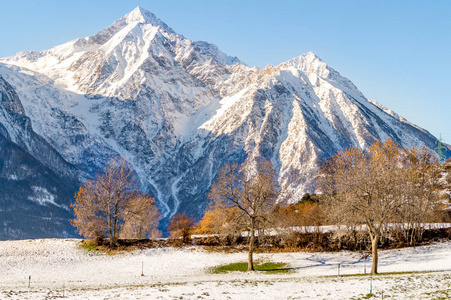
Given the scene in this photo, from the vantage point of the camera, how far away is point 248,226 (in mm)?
55031

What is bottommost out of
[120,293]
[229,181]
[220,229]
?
[120,293]

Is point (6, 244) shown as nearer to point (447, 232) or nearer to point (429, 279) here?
point (429, 279)

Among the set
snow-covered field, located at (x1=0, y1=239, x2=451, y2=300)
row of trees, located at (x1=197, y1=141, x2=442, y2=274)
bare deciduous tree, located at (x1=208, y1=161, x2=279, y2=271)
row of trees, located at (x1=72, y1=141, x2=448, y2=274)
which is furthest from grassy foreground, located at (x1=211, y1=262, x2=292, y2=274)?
row of trees, located at (x1=72, y1=141, x2=448, y2=274)

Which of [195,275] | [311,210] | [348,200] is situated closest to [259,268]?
[195,275]

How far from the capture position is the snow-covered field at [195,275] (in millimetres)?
33688

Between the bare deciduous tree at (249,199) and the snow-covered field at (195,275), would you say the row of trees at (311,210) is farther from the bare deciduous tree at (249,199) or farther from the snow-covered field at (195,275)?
the snow-covered field at (195,275)

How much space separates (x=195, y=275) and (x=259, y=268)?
8557 millimetres

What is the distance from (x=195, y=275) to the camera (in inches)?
2048

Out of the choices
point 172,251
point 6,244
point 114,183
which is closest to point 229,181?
point 172,251

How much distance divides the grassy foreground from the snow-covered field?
1.32m

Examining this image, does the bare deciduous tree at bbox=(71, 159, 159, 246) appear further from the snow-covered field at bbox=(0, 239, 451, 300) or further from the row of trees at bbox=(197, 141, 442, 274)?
the row of trees at bbox=(197, 141, 442, 274)

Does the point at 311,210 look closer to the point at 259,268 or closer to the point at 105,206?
the point at 259,268

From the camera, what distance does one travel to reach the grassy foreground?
177 feet

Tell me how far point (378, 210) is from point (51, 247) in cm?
4431
